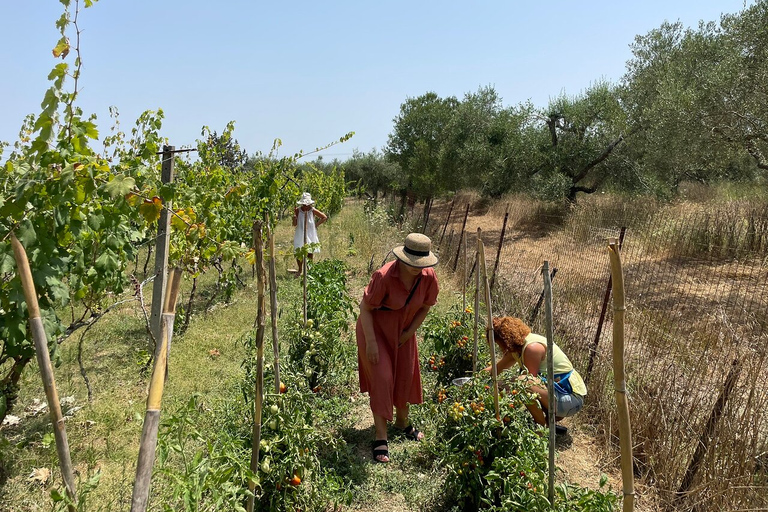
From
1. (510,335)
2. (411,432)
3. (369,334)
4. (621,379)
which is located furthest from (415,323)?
(621,379)

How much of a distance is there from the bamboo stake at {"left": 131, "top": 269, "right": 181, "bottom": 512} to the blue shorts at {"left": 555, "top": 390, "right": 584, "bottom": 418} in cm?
284

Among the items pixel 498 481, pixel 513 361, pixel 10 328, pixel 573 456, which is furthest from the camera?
pixel 513 361

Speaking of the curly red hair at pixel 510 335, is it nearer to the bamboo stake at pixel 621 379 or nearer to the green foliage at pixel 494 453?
the green foliage at pixel 494 453

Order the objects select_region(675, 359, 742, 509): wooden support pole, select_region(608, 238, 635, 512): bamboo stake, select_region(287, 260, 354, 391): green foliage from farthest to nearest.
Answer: select_region(287, 260, 354, 391): green foliage < select_region(675, 359, 742, 509): wooden support pole < select_region(608, 238, 635, 512): bamboo stake

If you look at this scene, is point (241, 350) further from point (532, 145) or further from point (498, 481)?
point (532, 145)

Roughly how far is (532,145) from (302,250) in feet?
46.0

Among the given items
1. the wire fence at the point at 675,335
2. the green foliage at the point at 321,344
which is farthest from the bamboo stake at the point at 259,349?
the wire fence at the point at 675,335

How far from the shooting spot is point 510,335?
347 centimetres

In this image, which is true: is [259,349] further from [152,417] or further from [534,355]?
[534,355]

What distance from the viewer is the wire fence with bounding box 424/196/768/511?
2.58 meters

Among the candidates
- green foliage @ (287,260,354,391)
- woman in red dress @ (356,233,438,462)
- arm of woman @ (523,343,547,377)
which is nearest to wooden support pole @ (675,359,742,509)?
arm of woman @ (523,343,547,377)

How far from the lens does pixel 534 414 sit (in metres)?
3.44

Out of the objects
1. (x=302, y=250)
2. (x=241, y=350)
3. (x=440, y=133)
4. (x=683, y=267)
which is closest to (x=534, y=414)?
(x=302, y=250)

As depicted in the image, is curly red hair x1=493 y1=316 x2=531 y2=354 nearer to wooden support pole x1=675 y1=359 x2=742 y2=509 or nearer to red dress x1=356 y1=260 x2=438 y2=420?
red dress x1=356 y1=260 x2=438 y2=420
